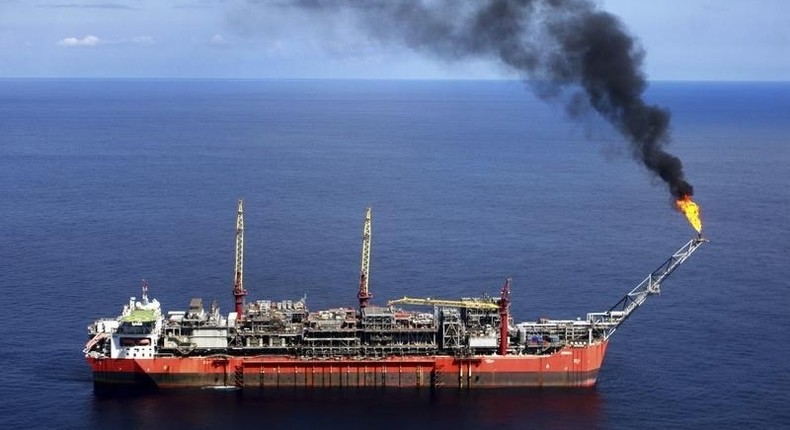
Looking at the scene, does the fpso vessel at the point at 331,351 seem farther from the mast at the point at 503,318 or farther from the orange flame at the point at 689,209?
the orange flame at the point at 689,209

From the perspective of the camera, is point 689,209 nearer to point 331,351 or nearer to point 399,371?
point 399,371

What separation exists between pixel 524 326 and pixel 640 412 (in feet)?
41.4

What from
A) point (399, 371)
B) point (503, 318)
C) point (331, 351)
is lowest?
point (399, 371)

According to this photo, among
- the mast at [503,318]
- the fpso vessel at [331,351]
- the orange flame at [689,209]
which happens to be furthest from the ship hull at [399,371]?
the orange flame at [689,209]

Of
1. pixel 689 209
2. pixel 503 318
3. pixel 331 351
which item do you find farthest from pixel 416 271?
pixel 689 209

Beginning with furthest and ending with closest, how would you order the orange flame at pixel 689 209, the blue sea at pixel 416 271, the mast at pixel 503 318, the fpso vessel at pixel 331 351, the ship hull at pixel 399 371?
the orange flame at pixel 689 209 → the ship hull at pixel 399 371 → the fpso vessel at pixel 331 351 → the mast at pixel 503 318 → the blue sea at pixel 416 271

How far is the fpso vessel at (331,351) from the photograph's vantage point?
276ft

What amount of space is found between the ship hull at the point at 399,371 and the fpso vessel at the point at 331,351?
8 cm

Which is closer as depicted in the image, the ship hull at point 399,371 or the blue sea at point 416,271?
the blue sea at point 416,271

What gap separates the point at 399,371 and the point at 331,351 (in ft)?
18.6

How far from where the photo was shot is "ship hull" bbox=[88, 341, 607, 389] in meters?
84.2

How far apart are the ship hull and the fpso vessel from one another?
79mm

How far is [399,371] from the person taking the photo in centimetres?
8456

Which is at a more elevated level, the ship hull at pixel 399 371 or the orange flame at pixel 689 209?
the orange flame at pixel 689 209
